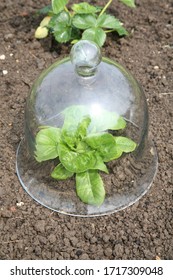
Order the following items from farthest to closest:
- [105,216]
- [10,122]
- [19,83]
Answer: [19,83]
[10,122]
[105,216]

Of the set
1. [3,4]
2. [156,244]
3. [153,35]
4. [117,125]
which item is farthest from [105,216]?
[3,4]

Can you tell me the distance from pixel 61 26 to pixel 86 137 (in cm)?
104

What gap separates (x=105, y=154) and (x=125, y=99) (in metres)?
0.29

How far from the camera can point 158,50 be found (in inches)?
126

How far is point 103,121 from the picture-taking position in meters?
2.27

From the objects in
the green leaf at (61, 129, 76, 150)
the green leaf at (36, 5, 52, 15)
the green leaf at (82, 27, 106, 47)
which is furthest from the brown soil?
the green leaf at (61, 129, 76, 150)

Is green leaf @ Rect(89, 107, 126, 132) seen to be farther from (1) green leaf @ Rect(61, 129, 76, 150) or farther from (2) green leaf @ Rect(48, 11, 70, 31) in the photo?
(2) green leaf @ Rect(48, 11, 70, 31)

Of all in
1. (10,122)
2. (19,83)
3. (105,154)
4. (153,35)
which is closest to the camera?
(105,154)

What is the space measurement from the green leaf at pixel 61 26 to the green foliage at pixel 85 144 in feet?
2.92

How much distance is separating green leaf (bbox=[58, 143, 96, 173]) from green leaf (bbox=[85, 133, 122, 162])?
0.04 metres

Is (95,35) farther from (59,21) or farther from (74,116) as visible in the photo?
(74,116)

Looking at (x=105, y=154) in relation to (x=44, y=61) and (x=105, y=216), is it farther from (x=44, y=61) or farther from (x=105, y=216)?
(x=44, y=61)

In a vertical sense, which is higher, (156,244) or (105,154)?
(105,154)

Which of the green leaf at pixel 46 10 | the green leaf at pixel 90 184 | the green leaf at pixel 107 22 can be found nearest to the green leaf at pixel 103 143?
the green leaf at pixel 90 184
